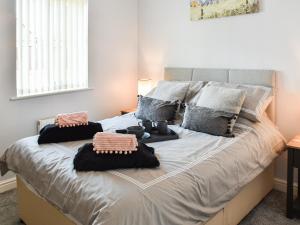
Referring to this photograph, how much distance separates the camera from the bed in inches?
56.6

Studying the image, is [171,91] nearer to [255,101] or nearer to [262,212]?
[255,101]

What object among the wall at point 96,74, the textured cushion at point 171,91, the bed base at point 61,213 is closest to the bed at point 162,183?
the bed base at point 61,213

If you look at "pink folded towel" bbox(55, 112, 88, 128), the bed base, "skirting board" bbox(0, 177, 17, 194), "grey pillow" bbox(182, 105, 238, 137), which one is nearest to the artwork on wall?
"grey pillow" bbox(182, 105, 238, 137)

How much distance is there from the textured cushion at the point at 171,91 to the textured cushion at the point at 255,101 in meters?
0.54

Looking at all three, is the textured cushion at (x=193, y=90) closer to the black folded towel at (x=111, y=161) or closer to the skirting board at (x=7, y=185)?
the black folded towel at (x=111, y=161)

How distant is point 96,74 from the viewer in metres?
3.65

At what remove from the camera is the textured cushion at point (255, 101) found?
259 cm

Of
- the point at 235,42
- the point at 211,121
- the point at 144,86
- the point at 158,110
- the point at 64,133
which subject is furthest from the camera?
the point at 144,86

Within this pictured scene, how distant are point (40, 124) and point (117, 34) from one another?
61.1 inches

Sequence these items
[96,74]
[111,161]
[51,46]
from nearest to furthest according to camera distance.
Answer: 1. [111,161]
2. [51,46]
3. [96,74]

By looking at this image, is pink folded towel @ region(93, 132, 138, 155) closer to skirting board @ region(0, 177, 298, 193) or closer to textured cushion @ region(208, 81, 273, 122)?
textured cushion @ region(208, 81, 273, 122)

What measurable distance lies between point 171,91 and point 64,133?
1272 mm

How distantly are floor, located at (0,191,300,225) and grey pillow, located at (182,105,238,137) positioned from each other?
73 centimetres

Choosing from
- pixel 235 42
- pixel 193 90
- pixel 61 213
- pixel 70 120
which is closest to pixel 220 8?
pixel 235 42
